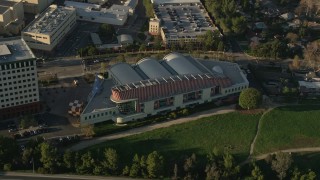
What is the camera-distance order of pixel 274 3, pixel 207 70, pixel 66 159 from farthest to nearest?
1. pixel 274 3
2. pixel 207 70
3. pixel 66 159

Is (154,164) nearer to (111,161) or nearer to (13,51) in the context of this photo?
(111,161)

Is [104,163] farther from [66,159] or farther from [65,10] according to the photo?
[65,10]

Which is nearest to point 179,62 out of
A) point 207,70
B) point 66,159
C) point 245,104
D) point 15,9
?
point 207,70

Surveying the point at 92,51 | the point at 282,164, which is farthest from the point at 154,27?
the point at 282,164

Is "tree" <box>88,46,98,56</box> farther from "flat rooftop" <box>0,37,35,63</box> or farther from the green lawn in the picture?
the green lawn

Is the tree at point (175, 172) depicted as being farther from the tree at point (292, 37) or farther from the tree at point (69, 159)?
the tree at point (292, 37)
